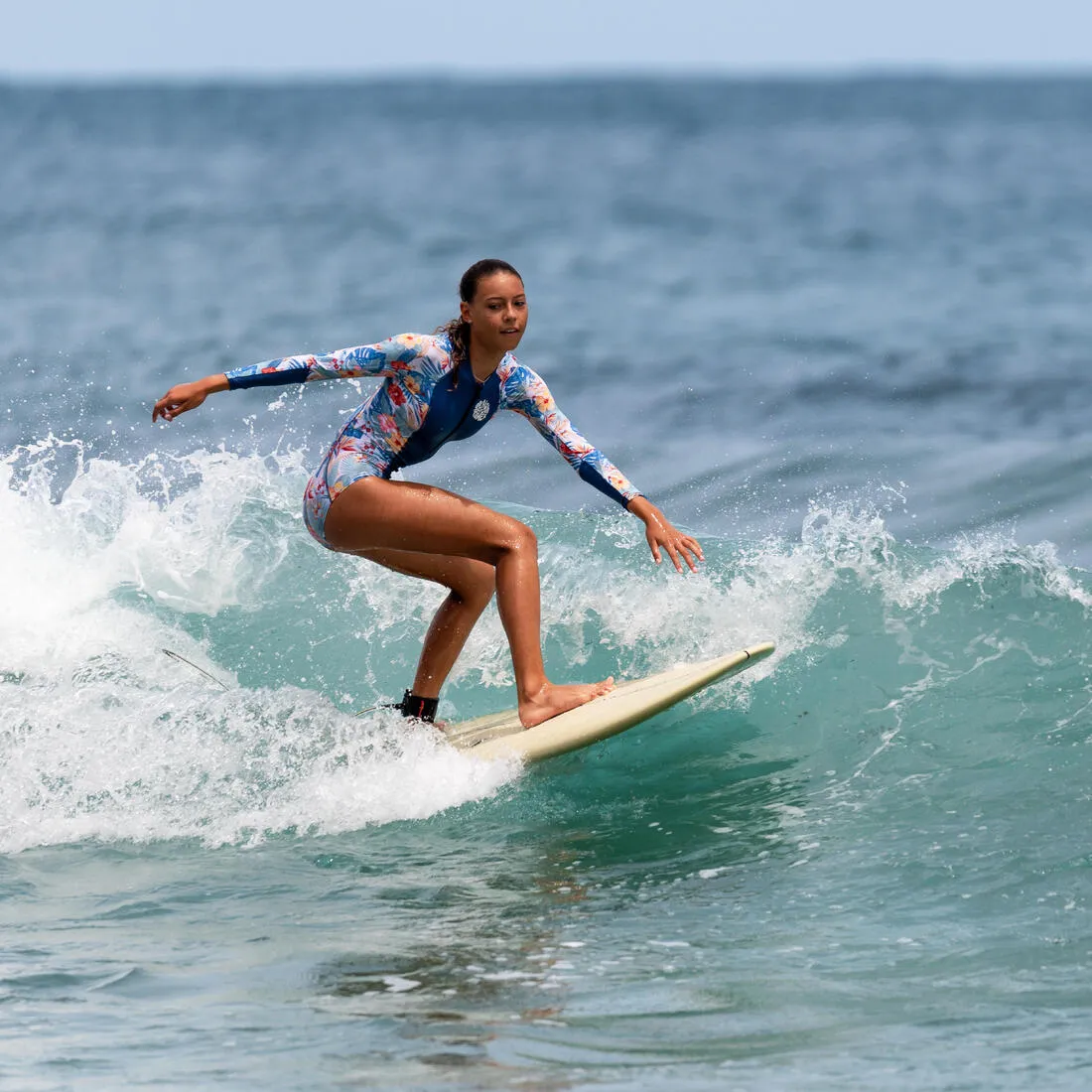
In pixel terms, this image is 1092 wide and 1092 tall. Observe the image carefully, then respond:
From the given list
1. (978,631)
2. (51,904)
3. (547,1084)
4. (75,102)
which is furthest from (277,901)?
(75,102)

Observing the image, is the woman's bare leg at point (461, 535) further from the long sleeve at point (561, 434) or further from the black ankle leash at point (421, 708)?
the black ankle leash at point (421, 708)

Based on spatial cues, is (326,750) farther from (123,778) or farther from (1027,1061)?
(1027,1061)

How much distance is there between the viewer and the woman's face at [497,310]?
5.83 metres

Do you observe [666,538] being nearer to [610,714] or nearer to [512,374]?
[610,714]

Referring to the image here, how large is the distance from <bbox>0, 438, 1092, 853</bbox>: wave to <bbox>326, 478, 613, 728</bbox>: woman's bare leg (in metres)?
0.49

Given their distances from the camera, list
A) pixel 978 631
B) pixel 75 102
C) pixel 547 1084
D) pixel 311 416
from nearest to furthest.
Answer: pixel 547 1084 → pixel 978 631 → pixel 311 416 → pixel 75 102

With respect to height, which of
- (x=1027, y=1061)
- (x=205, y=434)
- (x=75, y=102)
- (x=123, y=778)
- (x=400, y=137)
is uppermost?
(x=75, y=102)

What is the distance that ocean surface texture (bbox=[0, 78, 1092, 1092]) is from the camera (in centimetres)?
429

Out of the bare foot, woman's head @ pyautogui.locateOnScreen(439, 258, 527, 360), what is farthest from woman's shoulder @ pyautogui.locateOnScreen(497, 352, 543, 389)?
the bare foot

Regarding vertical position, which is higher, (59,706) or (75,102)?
(75,102)

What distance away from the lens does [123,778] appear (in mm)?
6199

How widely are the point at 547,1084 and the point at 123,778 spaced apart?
280 cm

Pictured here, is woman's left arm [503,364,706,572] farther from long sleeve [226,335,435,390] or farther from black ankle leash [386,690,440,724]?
black ankle leash [386,690,440,724]

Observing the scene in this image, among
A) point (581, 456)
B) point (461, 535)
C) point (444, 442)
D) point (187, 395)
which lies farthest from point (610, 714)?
point (187, 395)
